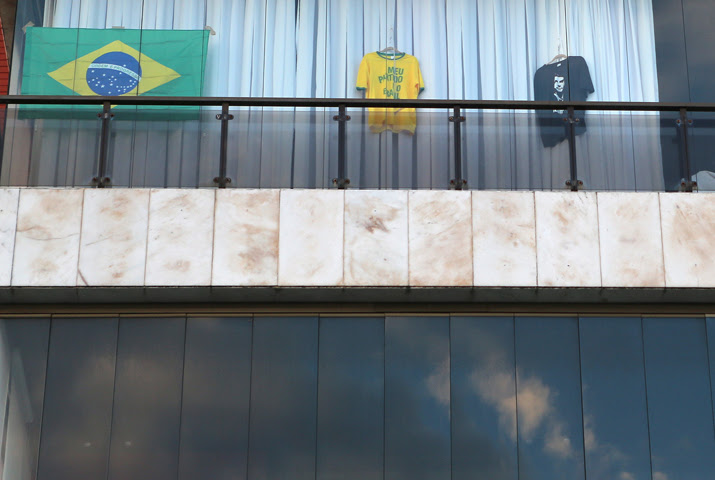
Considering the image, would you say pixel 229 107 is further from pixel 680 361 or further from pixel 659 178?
pixel 680 361

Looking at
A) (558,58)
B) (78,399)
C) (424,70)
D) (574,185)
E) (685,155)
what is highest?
(558,58)

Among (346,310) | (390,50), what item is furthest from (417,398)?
(390,50)

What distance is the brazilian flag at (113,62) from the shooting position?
14008 mm

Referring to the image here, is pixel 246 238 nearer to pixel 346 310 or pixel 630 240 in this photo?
→ pixel 346 310

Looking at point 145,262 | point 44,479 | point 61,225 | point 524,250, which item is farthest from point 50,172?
point 524,250

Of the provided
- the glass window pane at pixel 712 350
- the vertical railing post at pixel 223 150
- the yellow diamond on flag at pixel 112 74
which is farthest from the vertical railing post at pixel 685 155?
the yellow diamond on flag at pixel 112 74

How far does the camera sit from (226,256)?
40.9 ft

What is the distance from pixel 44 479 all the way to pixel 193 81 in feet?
17.6

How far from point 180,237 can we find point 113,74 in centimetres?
288

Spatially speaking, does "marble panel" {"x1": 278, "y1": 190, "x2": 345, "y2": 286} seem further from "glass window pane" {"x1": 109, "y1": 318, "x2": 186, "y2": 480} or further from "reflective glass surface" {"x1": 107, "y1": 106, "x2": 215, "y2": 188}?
"glass window pane" {"x1": 109, "y1": 318, "x2": 186, "y2": 480}

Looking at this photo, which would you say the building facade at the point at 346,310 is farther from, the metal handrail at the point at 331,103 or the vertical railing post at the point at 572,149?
the metal handrail at the point at 331,103

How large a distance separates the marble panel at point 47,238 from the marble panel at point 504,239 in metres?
4.69

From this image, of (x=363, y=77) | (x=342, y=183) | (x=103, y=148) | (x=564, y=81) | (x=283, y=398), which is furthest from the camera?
(x=564, y=81)

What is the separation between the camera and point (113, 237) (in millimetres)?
12508
